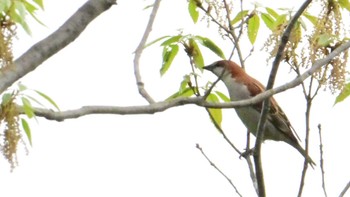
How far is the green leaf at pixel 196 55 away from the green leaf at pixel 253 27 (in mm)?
425

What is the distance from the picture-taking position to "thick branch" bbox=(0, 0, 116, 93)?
3.15m

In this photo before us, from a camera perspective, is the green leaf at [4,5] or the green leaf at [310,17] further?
the green leaf at [310,17]

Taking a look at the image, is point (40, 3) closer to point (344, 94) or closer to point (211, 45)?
point (211, 45)

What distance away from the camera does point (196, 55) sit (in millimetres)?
4535

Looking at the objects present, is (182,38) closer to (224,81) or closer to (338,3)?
(338,3)

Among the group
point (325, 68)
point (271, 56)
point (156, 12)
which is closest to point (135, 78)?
point (156, 12)

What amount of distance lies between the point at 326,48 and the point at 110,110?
48.6 inches

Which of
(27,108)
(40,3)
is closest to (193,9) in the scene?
(40,3)

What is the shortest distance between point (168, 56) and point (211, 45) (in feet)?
1.17

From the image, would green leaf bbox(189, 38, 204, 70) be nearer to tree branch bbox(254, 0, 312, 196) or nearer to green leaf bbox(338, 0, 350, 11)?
tree branch bbox(254, 0, 312, 196)

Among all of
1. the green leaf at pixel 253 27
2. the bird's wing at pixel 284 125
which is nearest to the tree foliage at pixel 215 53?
the green leaf at pixel 253 27

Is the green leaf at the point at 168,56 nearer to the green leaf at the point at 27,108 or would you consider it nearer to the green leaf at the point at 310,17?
the green leaf at the point at 310,17

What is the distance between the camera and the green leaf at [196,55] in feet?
14.7

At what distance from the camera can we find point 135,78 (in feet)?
12.8
